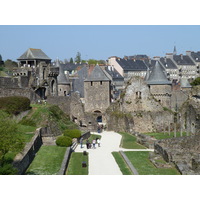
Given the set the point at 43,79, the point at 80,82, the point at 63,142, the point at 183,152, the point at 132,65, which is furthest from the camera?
the point at 132,65

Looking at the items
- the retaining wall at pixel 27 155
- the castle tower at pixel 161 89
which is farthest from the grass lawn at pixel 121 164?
the castle tower at pixel 161 89

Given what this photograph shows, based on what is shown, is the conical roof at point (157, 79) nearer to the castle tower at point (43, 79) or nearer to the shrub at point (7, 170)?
the castle tower at point (43, 79)

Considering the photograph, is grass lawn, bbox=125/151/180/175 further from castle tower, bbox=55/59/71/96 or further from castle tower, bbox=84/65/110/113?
castle tower, bbox=55/59/71/96

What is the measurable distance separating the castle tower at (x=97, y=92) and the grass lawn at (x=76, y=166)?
68.8 feet

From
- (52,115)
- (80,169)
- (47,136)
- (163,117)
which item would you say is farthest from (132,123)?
(80,169)

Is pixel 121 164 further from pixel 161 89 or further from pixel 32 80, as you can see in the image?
pixel 32 80

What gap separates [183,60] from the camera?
12975 centimetres

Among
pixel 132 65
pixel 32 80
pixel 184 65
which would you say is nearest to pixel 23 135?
pixel 32 80

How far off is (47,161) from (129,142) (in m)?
12.6

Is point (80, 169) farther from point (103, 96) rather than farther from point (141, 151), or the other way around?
point (103, 96)

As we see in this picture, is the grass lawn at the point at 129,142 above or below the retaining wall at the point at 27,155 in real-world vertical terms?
below

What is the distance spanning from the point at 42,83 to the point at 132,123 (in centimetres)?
1399

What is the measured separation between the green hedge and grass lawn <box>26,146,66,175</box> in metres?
7.21

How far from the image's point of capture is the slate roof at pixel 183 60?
5049 inches
